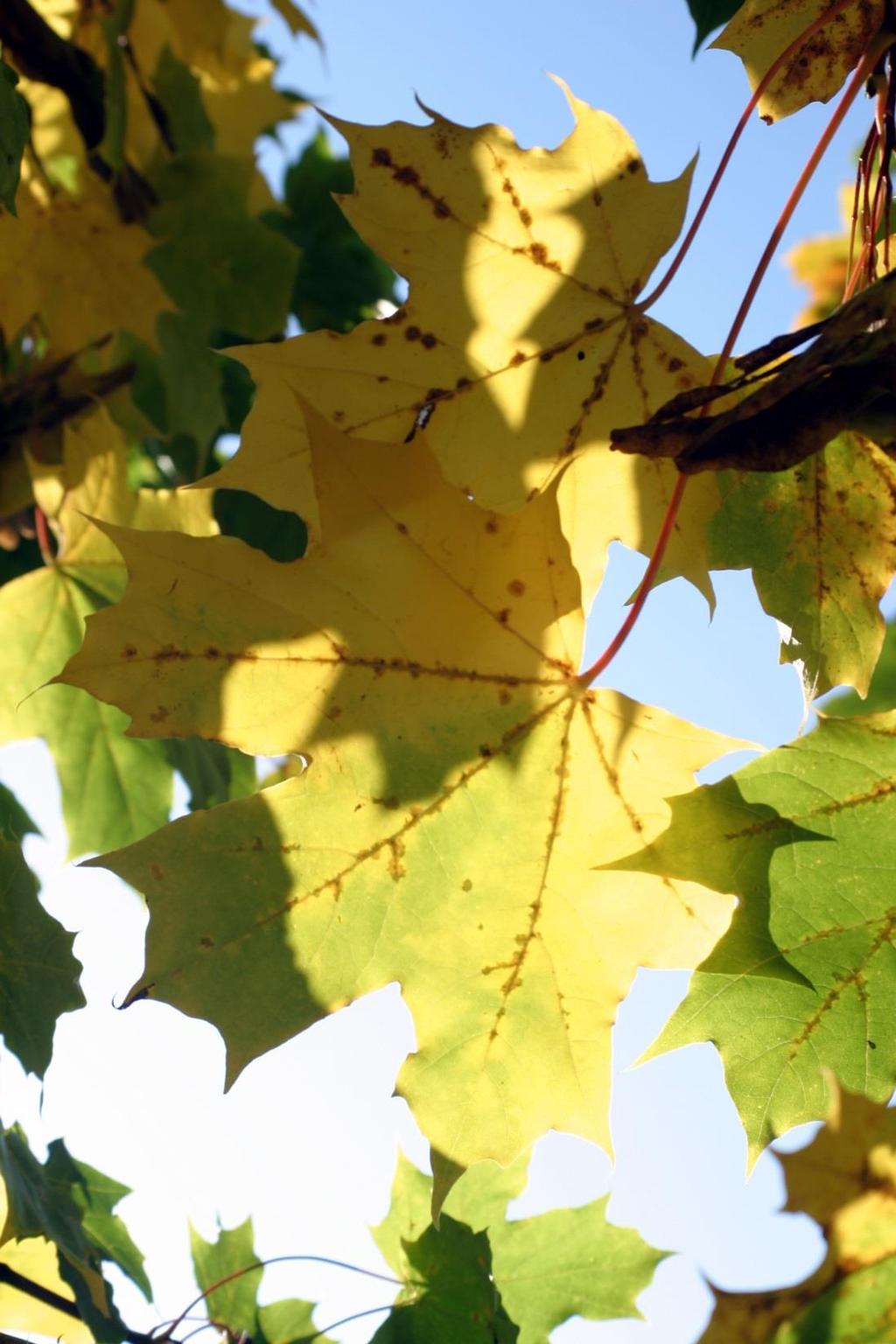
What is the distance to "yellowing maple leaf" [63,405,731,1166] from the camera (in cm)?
88

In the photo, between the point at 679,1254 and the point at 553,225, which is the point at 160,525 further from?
the point at 679,1254

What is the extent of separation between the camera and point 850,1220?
808 mm

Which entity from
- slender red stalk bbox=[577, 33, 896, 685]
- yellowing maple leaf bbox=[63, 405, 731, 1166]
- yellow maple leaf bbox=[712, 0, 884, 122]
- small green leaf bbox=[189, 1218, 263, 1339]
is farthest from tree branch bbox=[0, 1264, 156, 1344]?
yellow maple leaf bbox=[712, 0, 884, 122]

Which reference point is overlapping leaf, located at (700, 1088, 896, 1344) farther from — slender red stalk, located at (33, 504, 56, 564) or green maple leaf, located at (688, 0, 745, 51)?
slender red stalk, located at (33, 504, 56, 564)

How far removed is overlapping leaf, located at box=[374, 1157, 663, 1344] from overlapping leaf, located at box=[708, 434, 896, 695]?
2.50 feet

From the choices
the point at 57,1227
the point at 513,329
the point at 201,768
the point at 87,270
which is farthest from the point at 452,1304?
the point at 87,270

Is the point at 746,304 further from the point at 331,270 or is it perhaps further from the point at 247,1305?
the point at 331,270

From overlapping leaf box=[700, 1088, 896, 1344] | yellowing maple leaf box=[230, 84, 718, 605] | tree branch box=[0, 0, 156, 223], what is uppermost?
tree branch box=[0, 0, 156, 223]

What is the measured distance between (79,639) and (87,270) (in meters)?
0.64

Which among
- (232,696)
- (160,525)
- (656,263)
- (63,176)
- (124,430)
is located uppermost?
(63,176)

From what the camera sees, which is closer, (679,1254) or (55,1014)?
(55,1014)

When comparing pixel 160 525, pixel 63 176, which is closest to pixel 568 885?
pixel 160 525

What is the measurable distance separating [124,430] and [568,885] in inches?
54.4

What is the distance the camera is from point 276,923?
89cm
